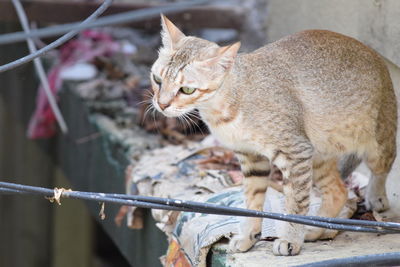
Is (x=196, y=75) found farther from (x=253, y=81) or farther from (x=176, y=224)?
(x=176, y=224)

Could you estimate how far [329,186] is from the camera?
3.88m

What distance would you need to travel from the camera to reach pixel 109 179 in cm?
545

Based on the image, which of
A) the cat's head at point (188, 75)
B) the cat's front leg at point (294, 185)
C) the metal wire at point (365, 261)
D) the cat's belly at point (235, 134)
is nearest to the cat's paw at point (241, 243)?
the cat's front leg at point (294, 185)

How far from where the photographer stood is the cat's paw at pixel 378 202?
13.0 ft

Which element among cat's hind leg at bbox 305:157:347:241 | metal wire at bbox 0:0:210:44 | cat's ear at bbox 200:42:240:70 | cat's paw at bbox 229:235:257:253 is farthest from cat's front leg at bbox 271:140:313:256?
metal wire at bbox 0:0:210:44

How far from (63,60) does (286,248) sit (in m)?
3.73

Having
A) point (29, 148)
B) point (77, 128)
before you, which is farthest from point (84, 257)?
point (77, 128)

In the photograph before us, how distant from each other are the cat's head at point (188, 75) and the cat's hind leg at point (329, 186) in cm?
79

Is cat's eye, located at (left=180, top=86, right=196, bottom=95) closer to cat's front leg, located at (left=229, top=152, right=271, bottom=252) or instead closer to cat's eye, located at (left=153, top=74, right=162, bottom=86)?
cat's eye, located at (left=153, top=74, right=162, bottom=86)

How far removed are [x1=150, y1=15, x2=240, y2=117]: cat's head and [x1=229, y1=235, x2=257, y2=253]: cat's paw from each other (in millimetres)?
628

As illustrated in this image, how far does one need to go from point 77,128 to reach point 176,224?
7.61 feet

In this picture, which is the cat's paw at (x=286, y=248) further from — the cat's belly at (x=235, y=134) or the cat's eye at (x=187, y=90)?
the cat's eye at (x=187, y=90)

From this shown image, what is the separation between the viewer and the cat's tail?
4.00 metres

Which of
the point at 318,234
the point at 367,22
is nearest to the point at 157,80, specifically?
the point at 318,234
